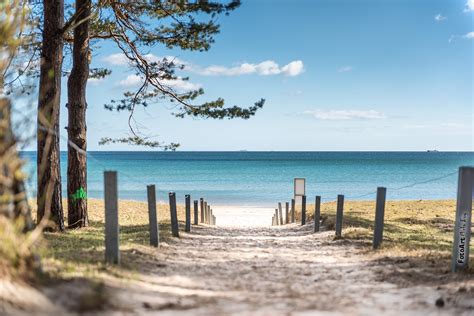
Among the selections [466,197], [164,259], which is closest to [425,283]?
[466,197]

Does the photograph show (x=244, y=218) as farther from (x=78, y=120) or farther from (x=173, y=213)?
(x=173, y=213)

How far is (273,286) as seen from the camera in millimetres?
6207

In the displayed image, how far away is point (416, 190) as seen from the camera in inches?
2087

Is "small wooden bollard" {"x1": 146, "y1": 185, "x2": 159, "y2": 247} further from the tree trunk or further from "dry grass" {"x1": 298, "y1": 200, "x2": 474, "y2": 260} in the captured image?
the tree trunk

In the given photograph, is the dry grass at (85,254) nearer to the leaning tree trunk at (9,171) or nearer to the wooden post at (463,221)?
the leaning tree trunk at (9,171)

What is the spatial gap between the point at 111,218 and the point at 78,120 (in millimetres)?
6459

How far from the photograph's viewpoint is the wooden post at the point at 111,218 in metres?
6.58

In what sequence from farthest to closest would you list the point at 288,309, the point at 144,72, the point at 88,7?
the point at 144,72
the point at 88,7
the point at 288,309

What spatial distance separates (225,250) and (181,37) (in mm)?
7041

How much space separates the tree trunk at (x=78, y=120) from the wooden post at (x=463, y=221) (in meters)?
8.71

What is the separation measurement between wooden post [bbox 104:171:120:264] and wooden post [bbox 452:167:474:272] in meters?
4.32

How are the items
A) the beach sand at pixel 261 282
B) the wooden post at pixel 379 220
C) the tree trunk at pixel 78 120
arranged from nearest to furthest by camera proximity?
1. the beach sand at pixel 261 282
2. the wooden post at pixel 379 220
3. the tree trunk at pixel 78 120

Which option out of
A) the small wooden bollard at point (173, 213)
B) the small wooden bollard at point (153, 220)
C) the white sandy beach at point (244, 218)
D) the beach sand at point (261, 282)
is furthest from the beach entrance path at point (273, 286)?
the white sandy beach at point (244, 218)

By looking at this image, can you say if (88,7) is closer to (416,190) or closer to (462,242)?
(462,242)
